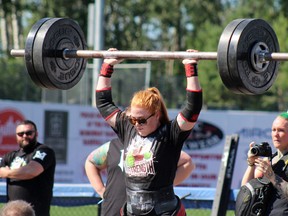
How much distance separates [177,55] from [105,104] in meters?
0.69

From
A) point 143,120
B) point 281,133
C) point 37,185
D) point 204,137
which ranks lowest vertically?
point 204,137

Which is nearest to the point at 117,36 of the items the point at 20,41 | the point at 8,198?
the point at 20,41

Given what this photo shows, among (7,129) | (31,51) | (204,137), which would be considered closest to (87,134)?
(7,129)

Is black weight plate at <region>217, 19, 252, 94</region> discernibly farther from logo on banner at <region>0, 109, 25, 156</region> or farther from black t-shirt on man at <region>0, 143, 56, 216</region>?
logo on banner at <region>0, 109, 25, 156</region>

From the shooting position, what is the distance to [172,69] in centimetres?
5291

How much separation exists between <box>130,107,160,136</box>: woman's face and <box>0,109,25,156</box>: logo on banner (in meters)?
10.5

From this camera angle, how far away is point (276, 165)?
20.2 ft

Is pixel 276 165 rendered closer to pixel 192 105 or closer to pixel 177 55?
pixel 192 105

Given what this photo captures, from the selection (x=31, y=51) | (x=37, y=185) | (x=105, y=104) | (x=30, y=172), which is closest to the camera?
(x=105, y=104)

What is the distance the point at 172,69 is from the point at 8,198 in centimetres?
4515

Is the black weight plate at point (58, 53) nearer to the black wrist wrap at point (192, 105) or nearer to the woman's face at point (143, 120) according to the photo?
the woman's face at point (143, 120)

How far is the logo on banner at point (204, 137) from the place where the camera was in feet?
55.7

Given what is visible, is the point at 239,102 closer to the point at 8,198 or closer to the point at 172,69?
the point at 172,69

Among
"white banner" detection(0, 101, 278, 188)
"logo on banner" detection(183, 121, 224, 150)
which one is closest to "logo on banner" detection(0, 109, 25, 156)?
"white banner" detection(0, 101, 278, 188)
